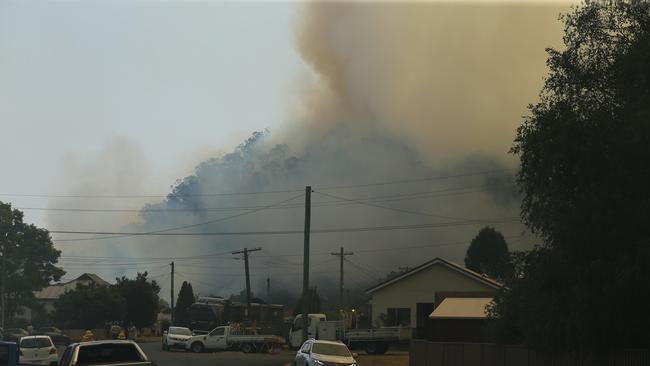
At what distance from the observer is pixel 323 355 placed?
30.1m

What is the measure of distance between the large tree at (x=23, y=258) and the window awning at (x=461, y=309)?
60929mm

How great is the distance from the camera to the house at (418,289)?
2596 inches

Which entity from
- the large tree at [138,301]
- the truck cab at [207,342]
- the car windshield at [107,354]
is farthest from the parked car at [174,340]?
the car windshield at [107,354]

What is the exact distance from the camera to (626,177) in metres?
21.9

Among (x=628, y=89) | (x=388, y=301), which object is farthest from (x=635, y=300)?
(x=388, y=301)

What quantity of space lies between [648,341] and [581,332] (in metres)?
2.28

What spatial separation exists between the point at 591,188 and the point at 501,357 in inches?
348

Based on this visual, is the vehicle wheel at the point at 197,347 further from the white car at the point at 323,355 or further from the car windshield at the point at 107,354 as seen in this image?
the car windshield at the point at 107,354

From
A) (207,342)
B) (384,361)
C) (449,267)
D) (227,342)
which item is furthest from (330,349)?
(449,267)

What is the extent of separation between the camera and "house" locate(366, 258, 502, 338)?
2596 inches

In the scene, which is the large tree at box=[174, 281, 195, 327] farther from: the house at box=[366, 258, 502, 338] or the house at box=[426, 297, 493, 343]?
the house at box=[426, 297, 493, 343]

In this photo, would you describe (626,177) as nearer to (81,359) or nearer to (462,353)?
(462,353)

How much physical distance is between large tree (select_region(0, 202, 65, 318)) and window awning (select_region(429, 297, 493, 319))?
60929 mm

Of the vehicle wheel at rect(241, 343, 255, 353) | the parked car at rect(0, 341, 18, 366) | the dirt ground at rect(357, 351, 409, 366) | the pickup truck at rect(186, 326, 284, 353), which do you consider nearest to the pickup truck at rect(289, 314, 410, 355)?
the pickup truck at rect(186, 326, 284, 353)
